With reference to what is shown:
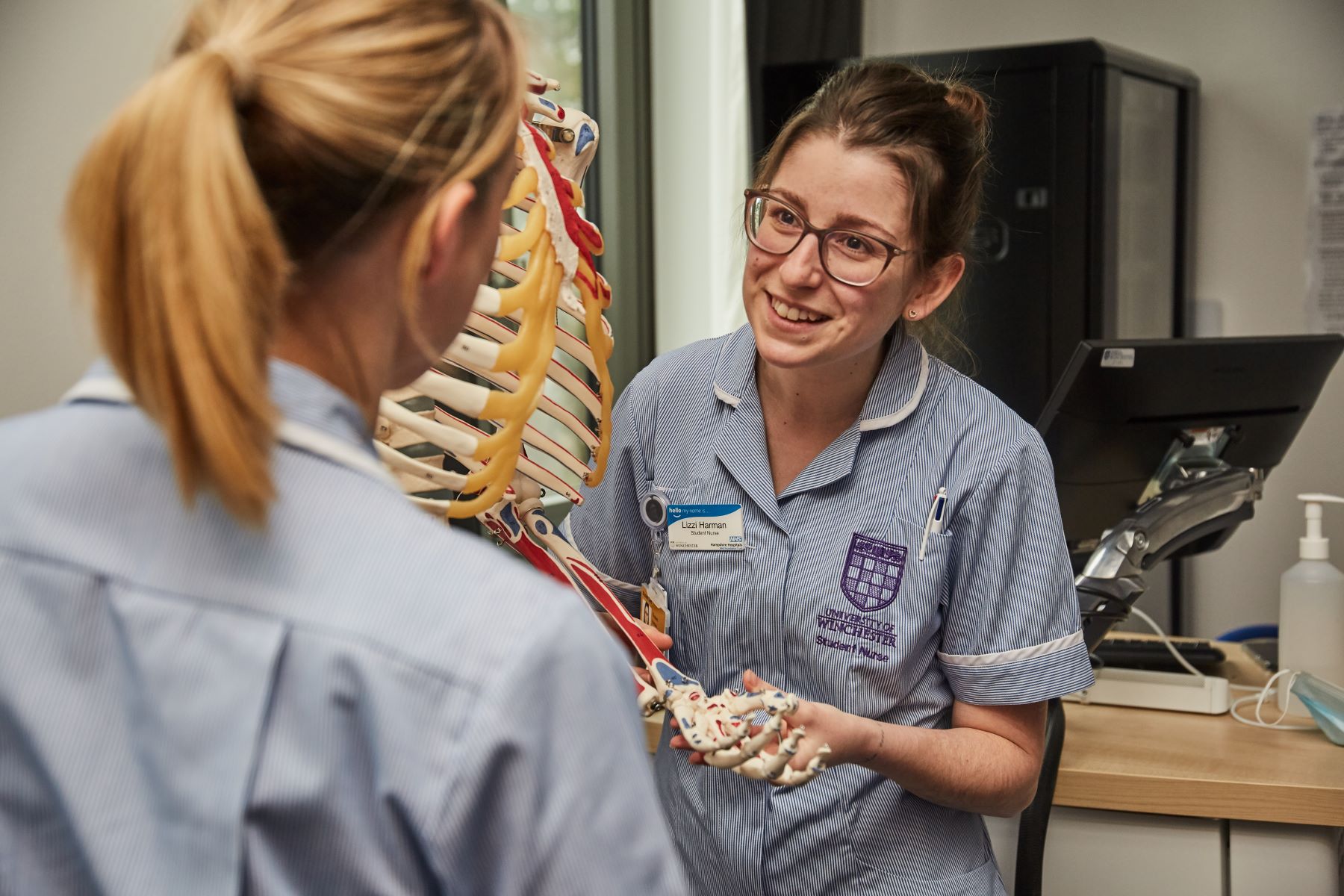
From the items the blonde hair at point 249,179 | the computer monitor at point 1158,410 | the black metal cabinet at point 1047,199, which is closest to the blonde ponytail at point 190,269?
the blonde hair at point 249,179

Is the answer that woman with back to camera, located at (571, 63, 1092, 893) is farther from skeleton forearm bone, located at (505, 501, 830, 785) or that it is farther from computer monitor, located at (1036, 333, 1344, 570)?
computer monitor, located at (1036, 333, 1344, 570)

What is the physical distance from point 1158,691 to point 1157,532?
0.27m

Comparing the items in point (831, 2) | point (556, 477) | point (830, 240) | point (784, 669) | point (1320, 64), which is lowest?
point (784, 669)

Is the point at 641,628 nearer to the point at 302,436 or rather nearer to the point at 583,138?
the point at 583,138

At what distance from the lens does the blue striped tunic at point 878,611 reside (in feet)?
4.14

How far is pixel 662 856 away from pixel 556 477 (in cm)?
63

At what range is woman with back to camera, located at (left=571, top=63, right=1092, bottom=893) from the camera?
4.14 feet

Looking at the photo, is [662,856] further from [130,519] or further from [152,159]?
[152,159]

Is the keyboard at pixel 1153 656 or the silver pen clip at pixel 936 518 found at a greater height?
the silver pen clip at pixel 936 518

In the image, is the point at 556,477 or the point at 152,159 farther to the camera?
the point at 556,477

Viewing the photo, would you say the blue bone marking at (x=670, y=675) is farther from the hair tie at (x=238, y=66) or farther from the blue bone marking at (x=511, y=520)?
the hair tie at (x=238, y=66)

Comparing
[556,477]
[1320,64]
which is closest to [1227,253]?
[1320,64]

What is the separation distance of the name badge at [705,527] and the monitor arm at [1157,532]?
65cm

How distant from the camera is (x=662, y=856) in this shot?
2.04 ft
